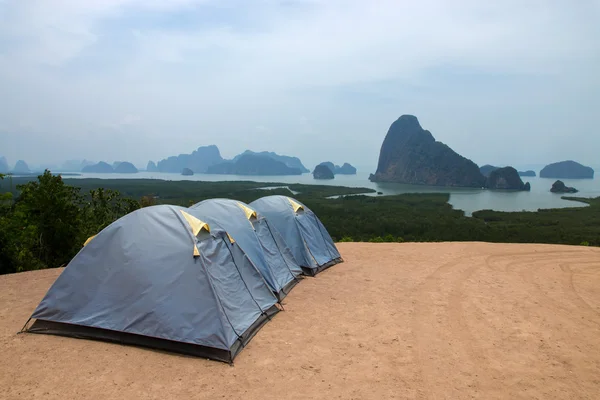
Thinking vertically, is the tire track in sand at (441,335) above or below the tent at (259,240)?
below

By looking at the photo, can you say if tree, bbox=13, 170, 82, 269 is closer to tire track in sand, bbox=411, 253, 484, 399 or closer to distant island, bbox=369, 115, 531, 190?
tire track in sand, bbox=411, 253, 484, 399

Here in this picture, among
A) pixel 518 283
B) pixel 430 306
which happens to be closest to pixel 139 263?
pixel 430 306

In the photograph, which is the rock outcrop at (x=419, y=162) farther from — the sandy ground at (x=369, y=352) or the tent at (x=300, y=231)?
the sandy ground at (x=369, y=352)

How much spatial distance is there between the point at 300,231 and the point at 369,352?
4477mm

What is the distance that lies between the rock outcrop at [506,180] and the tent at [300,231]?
12439cm

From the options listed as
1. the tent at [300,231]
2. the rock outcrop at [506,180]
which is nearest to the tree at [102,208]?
the tent at [300,231]

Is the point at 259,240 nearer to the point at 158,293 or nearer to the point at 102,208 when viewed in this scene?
the point at 158,293

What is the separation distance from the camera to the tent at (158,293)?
4973 millimetres

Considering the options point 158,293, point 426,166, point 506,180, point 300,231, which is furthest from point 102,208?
point 426,166

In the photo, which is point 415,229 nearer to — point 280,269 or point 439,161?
point 280,269

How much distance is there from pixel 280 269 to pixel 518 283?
5578mm

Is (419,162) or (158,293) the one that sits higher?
(419,162)

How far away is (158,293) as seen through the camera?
5.16m

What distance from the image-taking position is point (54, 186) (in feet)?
35.4
